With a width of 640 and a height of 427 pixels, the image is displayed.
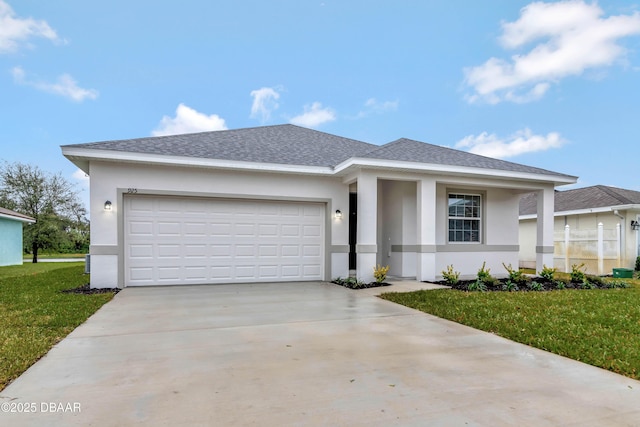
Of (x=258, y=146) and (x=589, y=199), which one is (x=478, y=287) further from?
(x=589, y=199)

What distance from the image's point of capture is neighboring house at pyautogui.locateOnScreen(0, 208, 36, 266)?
17.5 meters

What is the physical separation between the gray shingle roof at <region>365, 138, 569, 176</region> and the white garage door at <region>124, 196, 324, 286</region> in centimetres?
258

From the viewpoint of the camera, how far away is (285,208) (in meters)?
10.2

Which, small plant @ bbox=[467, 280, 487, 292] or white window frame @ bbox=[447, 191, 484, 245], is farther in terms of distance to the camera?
white window frame @ bbox=[447, 191, 484, 245]

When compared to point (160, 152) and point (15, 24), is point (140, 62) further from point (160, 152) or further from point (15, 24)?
point (160, 152)

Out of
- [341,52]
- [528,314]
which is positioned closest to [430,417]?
[528,314]

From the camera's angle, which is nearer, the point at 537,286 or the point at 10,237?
the point at 537,286

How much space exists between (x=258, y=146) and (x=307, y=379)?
28.5 feet

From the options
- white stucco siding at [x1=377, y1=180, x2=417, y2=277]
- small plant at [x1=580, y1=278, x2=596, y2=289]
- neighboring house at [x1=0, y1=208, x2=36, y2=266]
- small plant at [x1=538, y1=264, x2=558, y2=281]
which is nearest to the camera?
small plant at [x1=580, y1=278, x2=596, y2=289]

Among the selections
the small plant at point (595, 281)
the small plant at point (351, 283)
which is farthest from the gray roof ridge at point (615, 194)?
the small plant at point (351, 283)

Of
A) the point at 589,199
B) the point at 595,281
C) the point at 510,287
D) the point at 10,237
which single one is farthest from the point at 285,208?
the point at 10,237

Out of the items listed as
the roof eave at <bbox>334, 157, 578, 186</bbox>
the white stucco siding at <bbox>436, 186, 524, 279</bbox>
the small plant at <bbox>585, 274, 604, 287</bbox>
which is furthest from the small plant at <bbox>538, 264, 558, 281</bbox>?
the roof eave at <bbox>334, 157, 578, 186</bbox>

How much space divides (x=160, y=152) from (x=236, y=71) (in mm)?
11309

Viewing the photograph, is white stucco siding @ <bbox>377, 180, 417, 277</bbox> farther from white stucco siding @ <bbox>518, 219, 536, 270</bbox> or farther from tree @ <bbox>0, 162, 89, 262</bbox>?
tree @ <bbox>0, 162, 89, 262</bbox>
